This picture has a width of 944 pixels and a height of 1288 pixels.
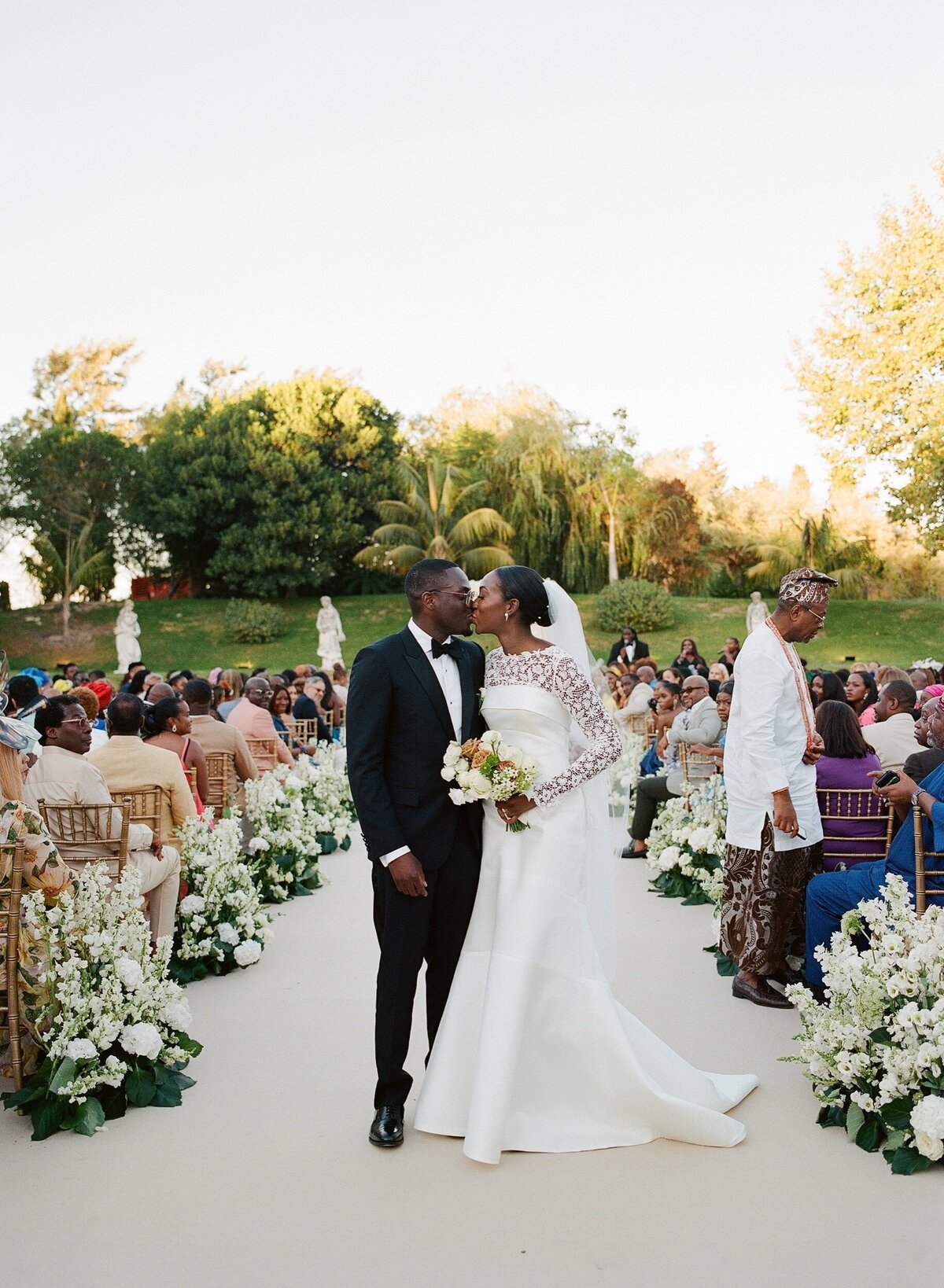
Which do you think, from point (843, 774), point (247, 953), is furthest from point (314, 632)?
point (843, 774)

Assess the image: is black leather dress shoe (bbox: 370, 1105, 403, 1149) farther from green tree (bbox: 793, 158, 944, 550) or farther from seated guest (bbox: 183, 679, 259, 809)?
green tree (bbox: 793, 158, 944, 550)

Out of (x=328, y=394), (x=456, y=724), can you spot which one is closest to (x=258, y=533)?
(x=328, y=394)

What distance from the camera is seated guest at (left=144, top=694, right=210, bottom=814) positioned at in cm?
732

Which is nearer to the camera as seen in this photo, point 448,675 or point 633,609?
Result: point 448,675

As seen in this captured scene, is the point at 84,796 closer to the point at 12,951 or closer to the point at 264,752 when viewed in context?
the point at 12,951

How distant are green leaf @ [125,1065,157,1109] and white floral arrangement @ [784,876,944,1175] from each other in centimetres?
242

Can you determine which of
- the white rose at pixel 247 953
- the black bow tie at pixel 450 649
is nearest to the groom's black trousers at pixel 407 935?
the black bow tie at pixel 450 649

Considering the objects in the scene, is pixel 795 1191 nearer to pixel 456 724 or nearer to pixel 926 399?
pixel 456 724

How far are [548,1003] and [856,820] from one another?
242 cm

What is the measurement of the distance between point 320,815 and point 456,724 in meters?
6.47

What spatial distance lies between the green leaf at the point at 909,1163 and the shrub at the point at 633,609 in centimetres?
3308

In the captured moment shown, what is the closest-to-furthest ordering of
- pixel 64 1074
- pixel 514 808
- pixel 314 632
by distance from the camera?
pixel 514 808 → pixel 64 1074 → pixel 314 632

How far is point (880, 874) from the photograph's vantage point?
496cm

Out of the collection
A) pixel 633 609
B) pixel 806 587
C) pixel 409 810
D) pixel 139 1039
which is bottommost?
pixel 139 1039
